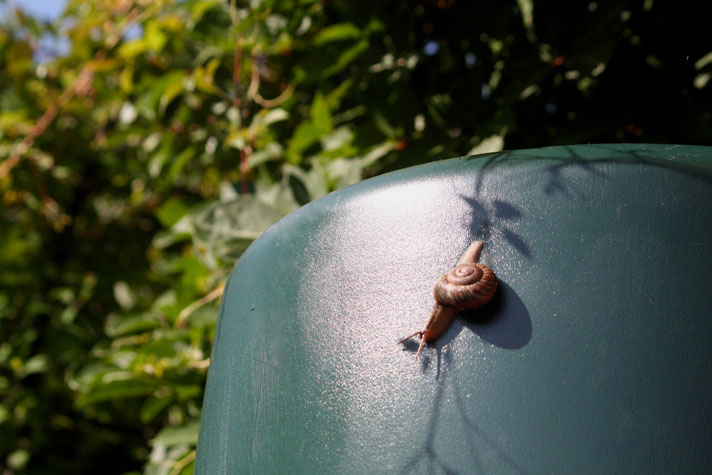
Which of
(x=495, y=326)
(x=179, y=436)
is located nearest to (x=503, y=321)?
(x=495, y=326)

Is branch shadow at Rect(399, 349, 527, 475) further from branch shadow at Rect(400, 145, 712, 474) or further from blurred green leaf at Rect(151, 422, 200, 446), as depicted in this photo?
blurred green leaf at Rect(151, 422, 200, 446)

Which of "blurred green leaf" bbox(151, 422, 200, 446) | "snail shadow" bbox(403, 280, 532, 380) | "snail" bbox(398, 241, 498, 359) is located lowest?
"blurred green leaf" bbox(151, 422, 200, 446)

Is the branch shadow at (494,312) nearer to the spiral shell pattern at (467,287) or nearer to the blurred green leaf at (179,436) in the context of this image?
the spiral shell pattern at (467,287)

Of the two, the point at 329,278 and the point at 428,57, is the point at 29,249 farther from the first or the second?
the point at 329,278

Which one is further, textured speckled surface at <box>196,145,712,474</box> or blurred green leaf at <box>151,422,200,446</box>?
blurred green leaf at <box>151,422,200,446</box>

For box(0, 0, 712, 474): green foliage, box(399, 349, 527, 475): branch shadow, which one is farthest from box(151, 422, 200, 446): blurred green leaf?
box(399, 349, 527, 475): branch shadow

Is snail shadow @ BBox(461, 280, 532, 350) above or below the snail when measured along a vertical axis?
below

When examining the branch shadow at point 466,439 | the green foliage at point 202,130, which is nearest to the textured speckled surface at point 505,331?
the branch shadow at point 466,439

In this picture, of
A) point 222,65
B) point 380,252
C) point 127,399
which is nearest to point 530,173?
point 380,252

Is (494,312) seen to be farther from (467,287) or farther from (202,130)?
(202,130)
